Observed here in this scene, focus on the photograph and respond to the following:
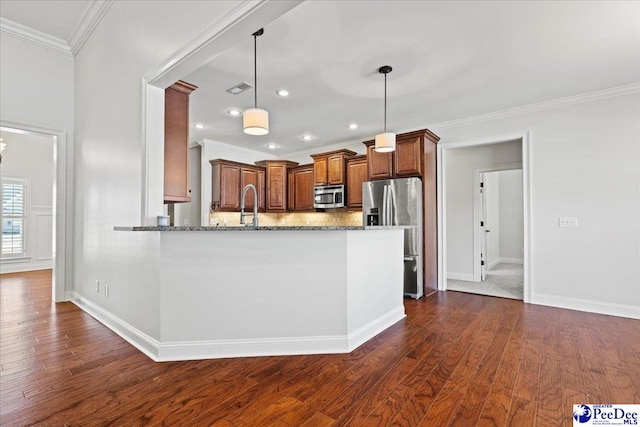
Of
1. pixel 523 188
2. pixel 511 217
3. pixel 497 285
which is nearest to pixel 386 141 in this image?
pixel 523 188

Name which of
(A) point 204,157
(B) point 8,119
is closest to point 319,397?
(B) point 8,119

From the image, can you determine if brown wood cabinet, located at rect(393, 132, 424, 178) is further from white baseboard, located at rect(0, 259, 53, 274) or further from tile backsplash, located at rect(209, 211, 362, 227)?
white baseboard, located at rect(0, 259, 53, 274)

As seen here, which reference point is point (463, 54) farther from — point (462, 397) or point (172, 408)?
point (172, 408)

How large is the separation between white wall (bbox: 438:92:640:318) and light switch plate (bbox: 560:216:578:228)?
0.05 m

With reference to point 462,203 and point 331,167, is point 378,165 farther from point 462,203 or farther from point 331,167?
point 462,203

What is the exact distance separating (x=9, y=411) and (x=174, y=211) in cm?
494

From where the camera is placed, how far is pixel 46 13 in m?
3.32

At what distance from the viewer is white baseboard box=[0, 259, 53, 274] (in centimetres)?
624

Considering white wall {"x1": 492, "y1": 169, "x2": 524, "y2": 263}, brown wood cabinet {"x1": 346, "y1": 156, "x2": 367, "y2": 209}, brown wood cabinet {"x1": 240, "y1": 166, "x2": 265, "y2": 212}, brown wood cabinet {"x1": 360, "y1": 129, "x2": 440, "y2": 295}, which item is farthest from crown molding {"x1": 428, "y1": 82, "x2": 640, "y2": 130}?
white wall {"x1": 492, "y1": 169, "x2": 524, "y2": 263}

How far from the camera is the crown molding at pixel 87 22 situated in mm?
3177

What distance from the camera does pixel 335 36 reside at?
107 inches

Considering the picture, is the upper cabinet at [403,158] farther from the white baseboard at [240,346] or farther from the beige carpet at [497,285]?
the white baseboard at [240,346]

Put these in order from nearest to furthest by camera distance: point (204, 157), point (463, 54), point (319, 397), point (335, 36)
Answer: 1. point (319, 397)
2. point (335, 36)
3. point (463, 54)
4. point (204, 157)

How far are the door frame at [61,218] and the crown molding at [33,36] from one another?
104 centimetres
